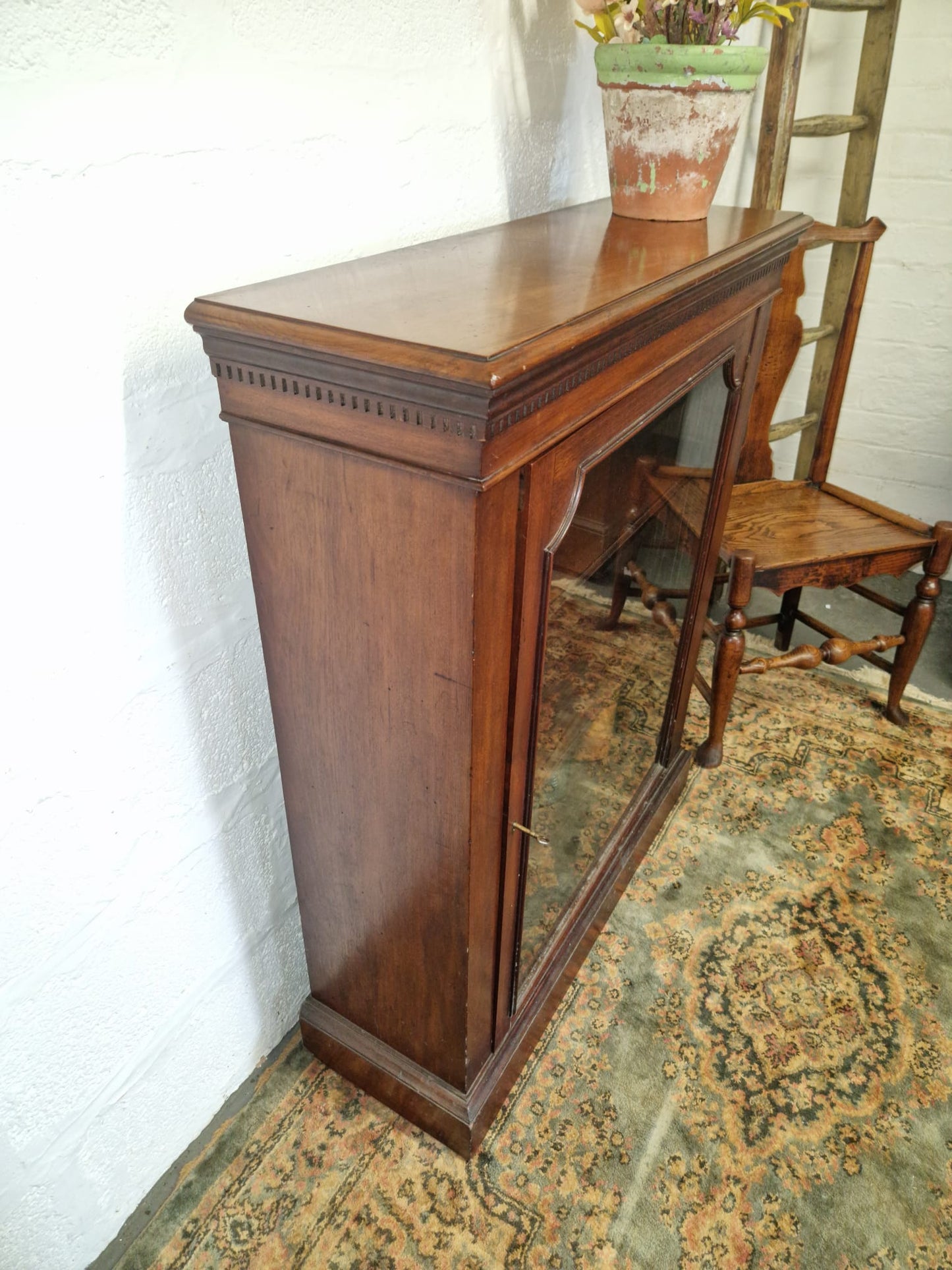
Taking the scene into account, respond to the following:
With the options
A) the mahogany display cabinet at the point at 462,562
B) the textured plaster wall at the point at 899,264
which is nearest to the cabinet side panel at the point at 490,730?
the mahogany display cabinet at the point at 462,562

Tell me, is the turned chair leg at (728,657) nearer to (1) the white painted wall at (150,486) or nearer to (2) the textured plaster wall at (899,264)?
(1) the white painted wall at (150,486)

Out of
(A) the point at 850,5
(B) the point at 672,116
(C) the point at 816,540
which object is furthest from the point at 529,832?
(A) the point at 850,5

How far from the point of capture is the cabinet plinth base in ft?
3.83

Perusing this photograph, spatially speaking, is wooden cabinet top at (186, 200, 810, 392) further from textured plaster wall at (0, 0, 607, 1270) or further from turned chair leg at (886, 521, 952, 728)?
turned chair leg at (886, 521, 952, 728)

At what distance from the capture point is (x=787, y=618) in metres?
2.34

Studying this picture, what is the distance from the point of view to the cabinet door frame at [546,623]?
31.3 inches

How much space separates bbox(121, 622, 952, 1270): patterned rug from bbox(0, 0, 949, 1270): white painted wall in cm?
17

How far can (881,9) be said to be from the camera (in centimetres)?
195

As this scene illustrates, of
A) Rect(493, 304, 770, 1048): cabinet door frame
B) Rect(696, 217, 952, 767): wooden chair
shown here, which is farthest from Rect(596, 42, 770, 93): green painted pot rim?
Rect(696, 217, 952, 767): wooden chair

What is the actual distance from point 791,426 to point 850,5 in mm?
955

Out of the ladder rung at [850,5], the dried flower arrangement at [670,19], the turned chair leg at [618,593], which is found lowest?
the turned chair leg at [618,593]

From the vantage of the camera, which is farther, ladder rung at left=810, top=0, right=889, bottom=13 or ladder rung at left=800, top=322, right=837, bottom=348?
ladder rung at left=800, top=322, right=837, bottom=348

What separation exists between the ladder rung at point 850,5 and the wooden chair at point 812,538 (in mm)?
476

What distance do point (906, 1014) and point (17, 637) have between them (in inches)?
60.3
